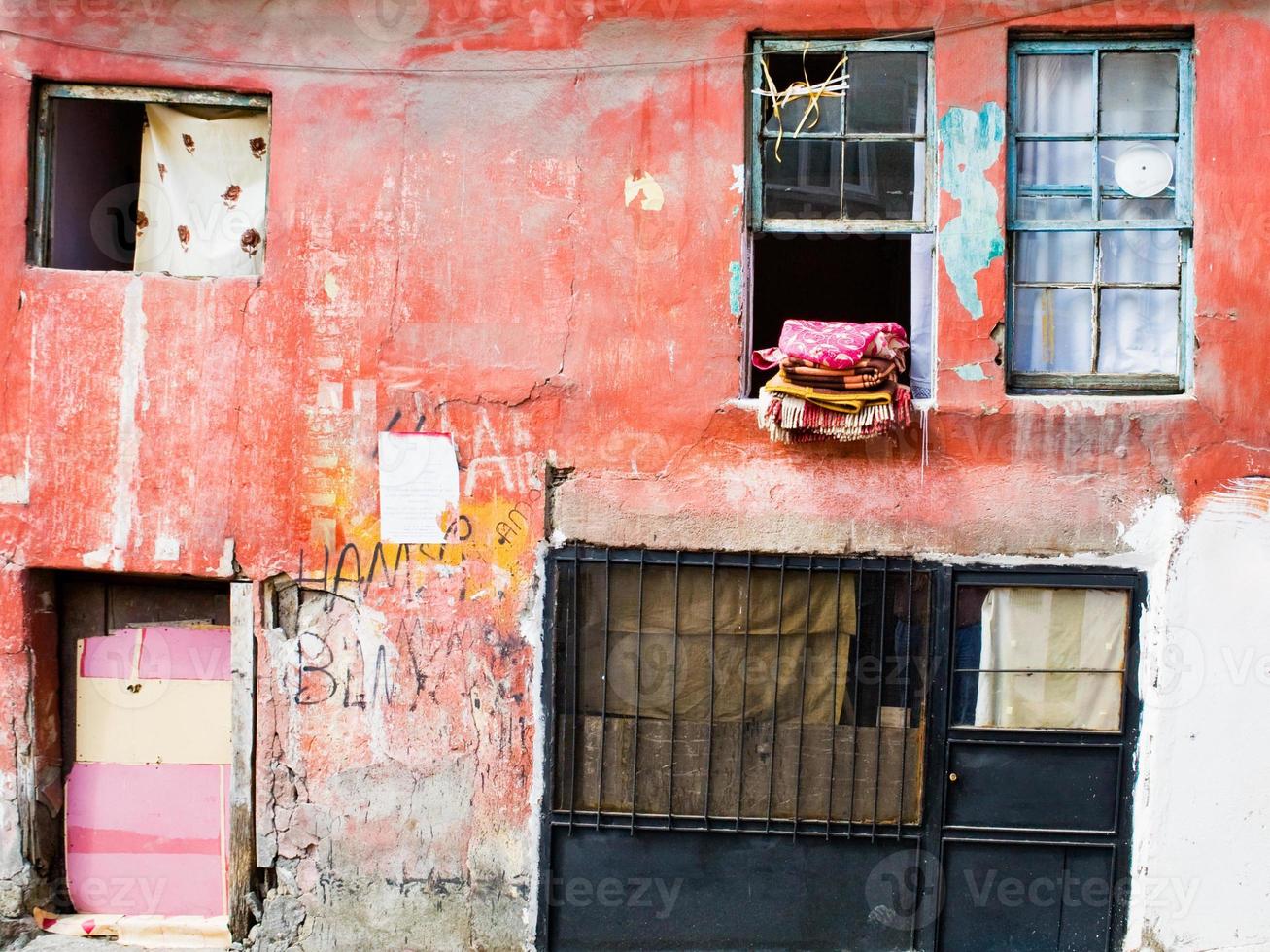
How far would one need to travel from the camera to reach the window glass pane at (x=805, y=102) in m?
5.08

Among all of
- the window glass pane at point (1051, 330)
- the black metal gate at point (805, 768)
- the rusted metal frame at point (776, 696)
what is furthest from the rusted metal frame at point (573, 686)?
the window glass pane at point (1051, 330)

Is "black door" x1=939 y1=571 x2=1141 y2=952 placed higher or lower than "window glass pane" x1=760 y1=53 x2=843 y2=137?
lower

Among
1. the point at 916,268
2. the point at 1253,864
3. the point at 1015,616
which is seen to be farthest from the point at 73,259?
the point at 1253,864

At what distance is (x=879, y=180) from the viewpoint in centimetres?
509

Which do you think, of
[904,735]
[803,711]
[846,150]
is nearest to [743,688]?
[803,711]

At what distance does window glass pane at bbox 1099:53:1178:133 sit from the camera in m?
5.00

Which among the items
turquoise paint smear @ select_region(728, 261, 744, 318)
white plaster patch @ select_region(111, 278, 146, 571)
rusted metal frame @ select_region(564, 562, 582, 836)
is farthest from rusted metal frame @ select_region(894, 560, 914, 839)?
white plaster patch @ select_region(111, 278, 146, 571)

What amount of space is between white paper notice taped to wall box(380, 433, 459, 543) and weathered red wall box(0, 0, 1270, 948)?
8 cm

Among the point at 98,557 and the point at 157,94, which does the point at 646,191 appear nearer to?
the point at 157,94

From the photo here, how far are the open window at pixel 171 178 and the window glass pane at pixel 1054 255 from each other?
3.65 meters

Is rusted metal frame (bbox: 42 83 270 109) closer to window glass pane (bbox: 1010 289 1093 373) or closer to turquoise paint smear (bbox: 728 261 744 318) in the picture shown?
turquoise paint smear (bbox: 728 261 744 318)

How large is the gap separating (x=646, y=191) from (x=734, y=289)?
0.61 metres

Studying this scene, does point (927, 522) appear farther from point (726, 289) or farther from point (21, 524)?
point (21, 524)

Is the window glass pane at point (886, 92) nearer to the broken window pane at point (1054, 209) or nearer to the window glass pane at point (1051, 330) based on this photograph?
the broken window pane at point (1054, 209)
